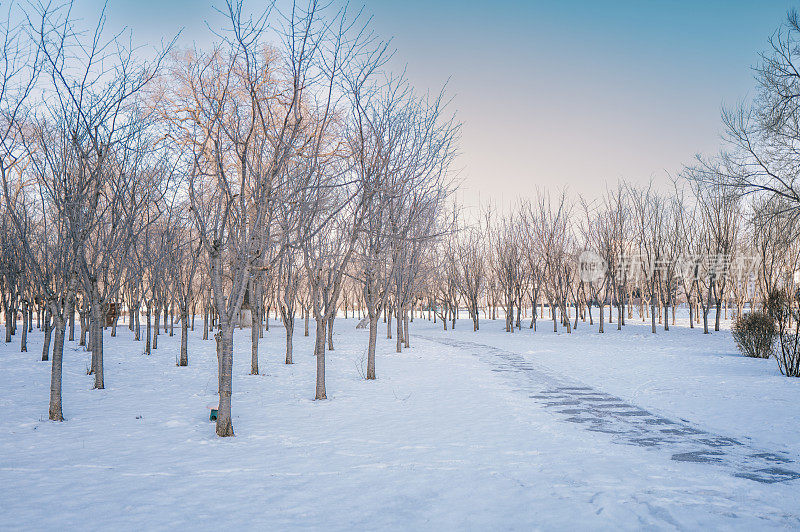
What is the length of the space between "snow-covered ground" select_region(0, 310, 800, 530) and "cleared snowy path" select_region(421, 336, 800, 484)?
4 cm

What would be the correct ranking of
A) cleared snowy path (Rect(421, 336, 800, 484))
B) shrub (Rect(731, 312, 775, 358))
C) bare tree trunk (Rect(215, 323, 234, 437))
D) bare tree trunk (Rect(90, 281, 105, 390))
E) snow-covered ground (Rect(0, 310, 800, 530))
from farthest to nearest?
1. shrub (Rect(731, 312, 775, 358))
2. bare tree trunk (Rect(90, 281, 105, 390))
3. bare tree trunk (Rect(215, 323, 234, 437))
4. cleared snowy path (Rect(421, 336, 800, 484))
5. snow-covered ground (Rect(0, 310, 800, 530))

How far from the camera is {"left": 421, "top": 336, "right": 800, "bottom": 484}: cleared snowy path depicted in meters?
4.47

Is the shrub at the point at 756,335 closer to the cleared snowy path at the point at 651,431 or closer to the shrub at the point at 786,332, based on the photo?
the shrub at the point at 786,332

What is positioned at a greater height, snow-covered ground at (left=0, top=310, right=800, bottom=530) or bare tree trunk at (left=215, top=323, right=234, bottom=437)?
bare tree trunk at (left=215, top=323, right=234, bottom=437)

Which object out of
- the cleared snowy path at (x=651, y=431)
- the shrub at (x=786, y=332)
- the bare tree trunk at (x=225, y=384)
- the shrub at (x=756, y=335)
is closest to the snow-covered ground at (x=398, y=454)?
the cleared snowy path at (x=651, y=431)

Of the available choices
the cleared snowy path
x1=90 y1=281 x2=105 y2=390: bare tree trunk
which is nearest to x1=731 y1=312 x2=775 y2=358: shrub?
the cleared snowy path

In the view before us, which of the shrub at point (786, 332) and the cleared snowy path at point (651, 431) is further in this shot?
the shrub at point (786, 332)

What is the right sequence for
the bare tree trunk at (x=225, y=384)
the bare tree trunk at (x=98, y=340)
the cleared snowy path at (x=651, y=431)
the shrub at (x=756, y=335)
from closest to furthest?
the cleared snowy path at (x=651, y=431) → the bare tree trunk at (x=225, y=384) → the bare tree trunk at (x=98, y=340) → the shrub at (x=756, y=335)

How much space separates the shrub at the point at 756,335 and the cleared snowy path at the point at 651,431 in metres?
7.50

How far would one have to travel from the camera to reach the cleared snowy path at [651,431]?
4.47m

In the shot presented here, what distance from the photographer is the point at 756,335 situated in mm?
13438

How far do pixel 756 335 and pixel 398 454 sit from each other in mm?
13456

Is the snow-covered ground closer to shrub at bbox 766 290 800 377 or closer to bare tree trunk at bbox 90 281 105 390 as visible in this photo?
bare tree trunk at bbox 90 281 105 390

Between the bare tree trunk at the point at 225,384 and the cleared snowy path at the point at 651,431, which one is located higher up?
the bare tree trunk at the point at 225,384
